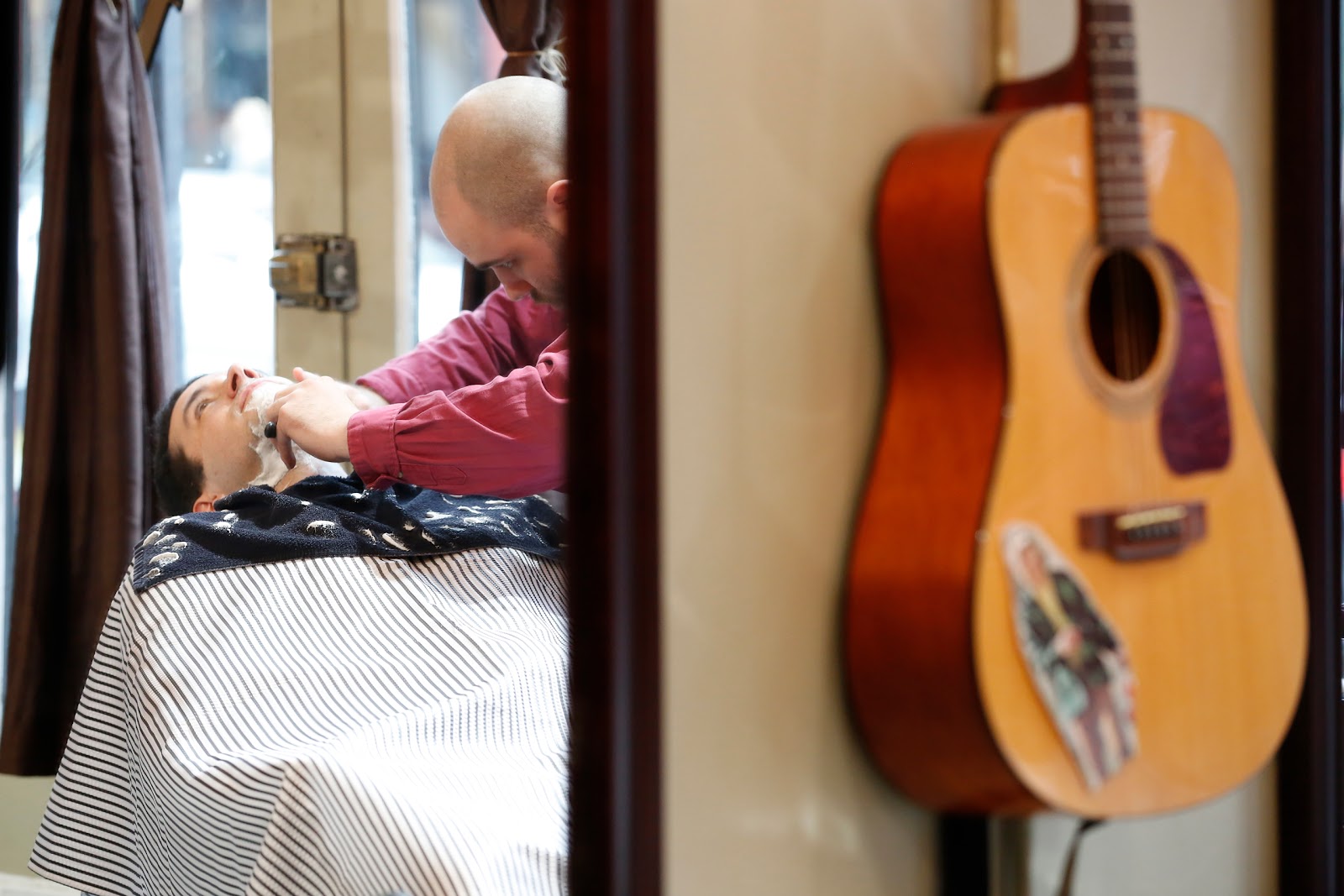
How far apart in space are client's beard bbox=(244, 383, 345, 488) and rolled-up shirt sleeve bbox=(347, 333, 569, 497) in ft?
0.65

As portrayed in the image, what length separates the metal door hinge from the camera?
2320mm

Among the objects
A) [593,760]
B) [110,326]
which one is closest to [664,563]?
[593,760]

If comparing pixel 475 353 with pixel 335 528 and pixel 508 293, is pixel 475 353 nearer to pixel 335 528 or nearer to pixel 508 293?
pixel 508 293

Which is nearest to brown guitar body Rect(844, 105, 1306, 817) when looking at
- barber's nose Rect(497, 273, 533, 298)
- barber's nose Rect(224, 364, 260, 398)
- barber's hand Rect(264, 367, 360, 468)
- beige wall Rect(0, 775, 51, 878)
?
barber's nose Rect(497, 273, 533, 298)

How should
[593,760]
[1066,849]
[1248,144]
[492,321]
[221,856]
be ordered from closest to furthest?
[593,760] < [1066,849] < [1248,144] < [221,856] < [492,321]

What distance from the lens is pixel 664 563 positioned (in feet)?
2.34

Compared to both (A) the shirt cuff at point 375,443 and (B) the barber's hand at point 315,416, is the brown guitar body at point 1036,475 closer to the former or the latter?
(A) the shirt cuff at point 375,443

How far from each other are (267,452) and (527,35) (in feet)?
2.58

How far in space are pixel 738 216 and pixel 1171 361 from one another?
0.31 meters

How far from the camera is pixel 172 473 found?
1.81 meters

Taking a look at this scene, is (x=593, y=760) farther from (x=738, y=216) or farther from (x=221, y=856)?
(x=221, y=856)

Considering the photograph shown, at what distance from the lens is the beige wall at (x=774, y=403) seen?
72cm

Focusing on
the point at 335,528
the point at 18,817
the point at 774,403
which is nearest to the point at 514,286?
the point at 335,528

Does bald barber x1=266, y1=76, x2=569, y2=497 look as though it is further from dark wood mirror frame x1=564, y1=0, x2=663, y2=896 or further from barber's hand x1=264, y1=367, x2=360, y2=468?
dark wood mirror frame x1=564, y1=0, x2=663, y2=896
